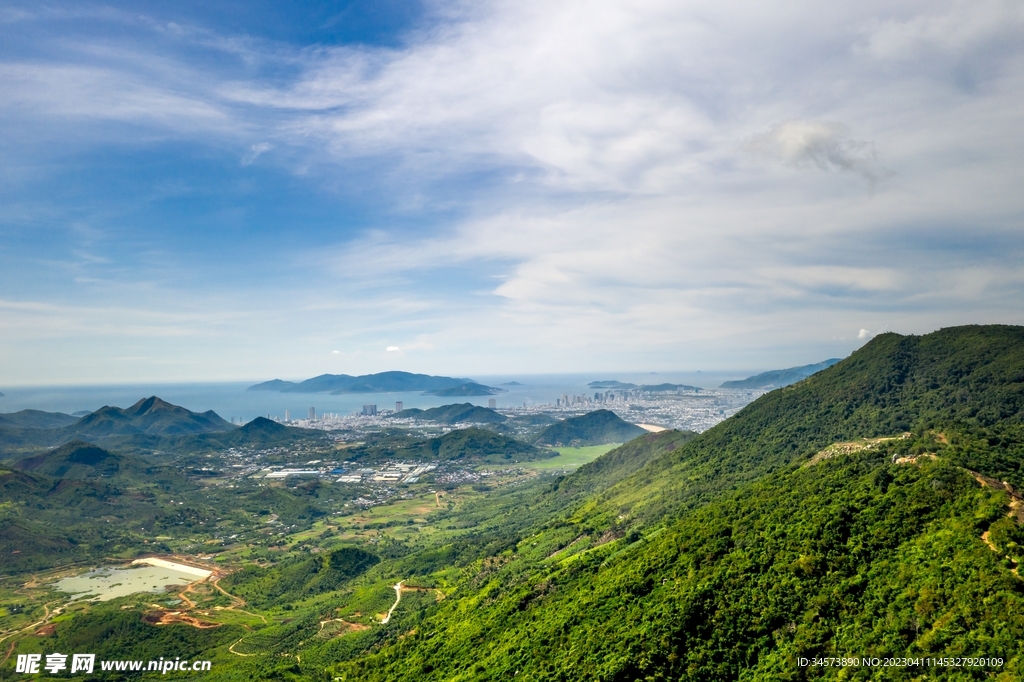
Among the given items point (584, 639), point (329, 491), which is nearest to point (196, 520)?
point (329, 491)

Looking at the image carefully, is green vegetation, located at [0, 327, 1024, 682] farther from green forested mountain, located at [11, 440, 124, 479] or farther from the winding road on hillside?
green forested mountain, located at [11, 440, 124, 479]

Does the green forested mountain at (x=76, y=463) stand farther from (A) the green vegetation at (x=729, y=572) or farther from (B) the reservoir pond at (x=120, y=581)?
(B) the reservoir pond at (x=120, y=581)

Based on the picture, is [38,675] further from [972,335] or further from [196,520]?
[972,335]

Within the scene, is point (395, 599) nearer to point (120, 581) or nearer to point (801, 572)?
point (801, 572)

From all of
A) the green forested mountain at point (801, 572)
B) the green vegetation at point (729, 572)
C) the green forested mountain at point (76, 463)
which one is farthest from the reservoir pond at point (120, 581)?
the green forested mountain at point (76, 463)

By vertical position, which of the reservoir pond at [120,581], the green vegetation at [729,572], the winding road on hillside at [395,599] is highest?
the green vegetation at [729,572]

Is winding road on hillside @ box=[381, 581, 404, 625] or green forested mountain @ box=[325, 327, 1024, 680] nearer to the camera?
green forested mountain @ box=[325, 327, 1024, 680]

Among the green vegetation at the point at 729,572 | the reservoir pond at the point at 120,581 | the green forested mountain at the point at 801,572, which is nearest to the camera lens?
the green forested mountain at the point at 801,572

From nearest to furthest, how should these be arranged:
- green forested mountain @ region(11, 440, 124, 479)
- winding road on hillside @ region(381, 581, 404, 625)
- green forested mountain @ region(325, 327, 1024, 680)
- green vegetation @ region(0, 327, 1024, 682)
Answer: green forested mountain @ region(325, 327, 1024, 680)
green vegetation @ region(0, 327, 1024, 682)
winding road on hillside @ region(381, 581, 404, 625)
green forested mountain @ region(11, 440, 124, 479)

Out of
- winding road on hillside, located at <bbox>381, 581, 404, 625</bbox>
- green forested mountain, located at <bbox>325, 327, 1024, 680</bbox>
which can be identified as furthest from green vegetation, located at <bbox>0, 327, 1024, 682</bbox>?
winding road on hillside, located at <bbox>381, 581, 404, 625</bbox>

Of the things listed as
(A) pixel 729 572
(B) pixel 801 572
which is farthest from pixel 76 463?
(B) pixel 801 572

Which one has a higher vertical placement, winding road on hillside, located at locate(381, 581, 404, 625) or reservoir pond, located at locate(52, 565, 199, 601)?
winding road on hillside, located at locate(381, 581, 404, 625)
